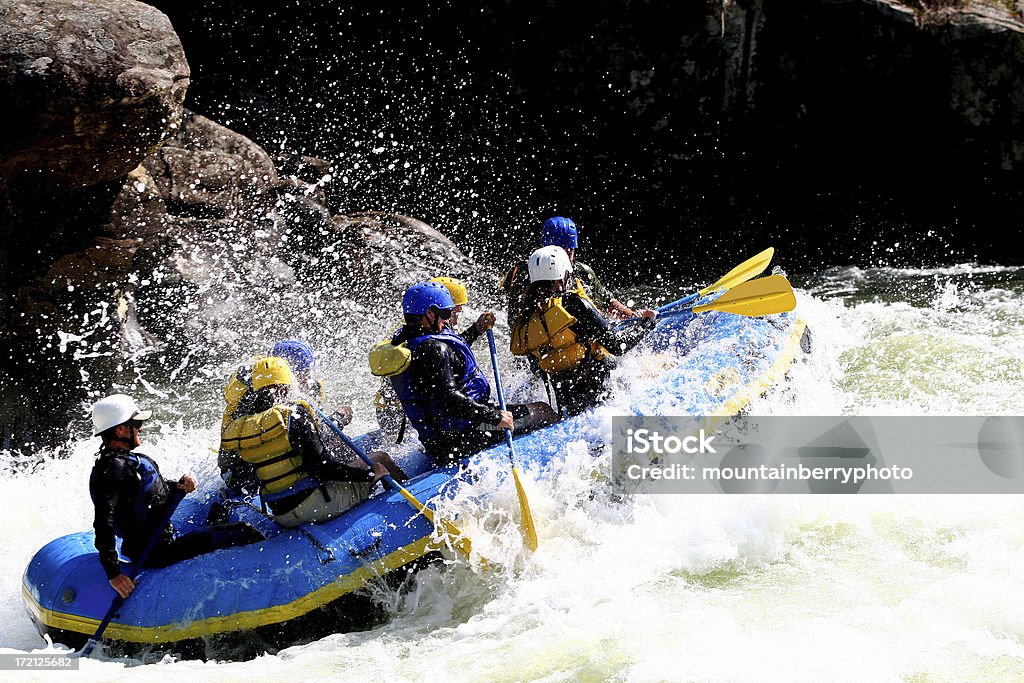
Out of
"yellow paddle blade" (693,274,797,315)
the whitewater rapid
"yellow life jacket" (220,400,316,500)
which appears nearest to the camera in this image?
the whitewater rapid

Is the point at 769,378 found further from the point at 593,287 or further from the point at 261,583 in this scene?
the point at 261,583

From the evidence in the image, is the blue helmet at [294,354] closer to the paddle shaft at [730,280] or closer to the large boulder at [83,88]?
the paddle shaft at [730,280]

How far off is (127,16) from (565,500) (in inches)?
248

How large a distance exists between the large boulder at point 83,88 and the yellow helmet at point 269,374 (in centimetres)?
424

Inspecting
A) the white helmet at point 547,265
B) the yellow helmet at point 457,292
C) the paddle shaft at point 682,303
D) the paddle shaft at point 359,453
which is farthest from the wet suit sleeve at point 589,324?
the paddle shaft at point 359,453

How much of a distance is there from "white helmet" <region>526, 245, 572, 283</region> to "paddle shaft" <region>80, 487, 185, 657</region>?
2.38 metres

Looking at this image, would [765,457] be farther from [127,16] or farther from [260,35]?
[260,35]

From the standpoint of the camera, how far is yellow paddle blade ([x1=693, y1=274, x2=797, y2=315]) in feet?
20.9

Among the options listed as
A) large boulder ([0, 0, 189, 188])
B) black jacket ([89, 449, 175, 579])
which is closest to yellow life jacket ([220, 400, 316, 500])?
black jacket ([89, 449, 175, 579])

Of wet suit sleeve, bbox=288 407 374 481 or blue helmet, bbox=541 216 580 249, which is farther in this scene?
blue helmet, bbox=541 216 580 249

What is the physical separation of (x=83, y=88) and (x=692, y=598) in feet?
20.7

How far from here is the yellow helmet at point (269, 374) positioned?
16.3ft

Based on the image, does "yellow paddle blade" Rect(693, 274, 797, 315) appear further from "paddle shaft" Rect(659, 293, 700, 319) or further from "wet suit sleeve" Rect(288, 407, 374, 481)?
"wet suit sleeve" Rect(288, 407, 374, 481)

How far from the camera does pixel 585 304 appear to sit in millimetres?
5902
